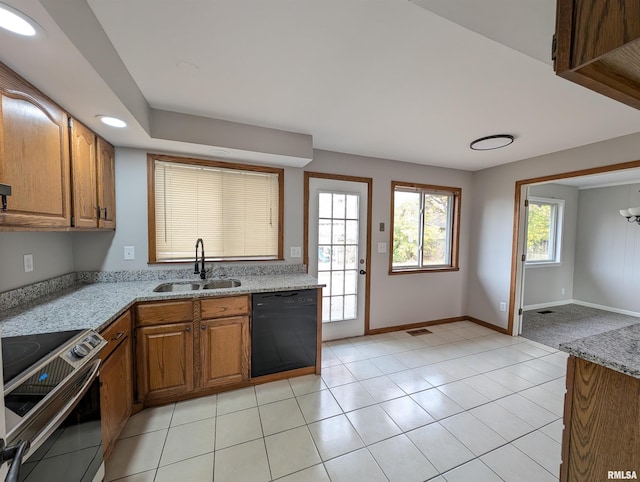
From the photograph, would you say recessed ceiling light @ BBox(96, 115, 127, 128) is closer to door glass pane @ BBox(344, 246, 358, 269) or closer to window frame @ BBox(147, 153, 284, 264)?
window frame @ BBox(147, 153, 284, 264)

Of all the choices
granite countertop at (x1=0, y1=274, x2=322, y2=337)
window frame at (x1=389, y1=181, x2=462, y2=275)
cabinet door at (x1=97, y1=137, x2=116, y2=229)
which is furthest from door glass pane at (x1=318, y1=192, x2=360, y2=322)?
cabinet door at (x1=97, y1=137, x2=116, y2=229)

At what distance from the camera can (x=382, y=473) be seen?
4.86 feet

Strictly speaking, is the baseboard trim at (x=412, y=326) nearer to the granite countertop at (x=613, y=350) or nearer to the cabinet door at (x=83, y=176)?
the granite countertop at (x=613, y=350)

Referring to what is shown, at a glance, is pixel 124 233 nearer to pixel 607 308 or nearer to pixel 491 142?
pixel 491 142

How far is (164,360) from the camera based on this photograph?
6.44ft

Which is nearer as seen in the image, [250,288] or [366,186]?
[250,288]

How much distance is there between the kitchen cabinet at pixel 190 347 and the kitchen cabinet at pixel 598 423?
2.01 metres

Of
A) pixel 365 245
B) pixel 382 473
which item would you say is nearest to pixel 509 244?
pixel 365 245

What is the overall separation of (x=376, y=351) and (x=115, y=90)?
317 centimetres

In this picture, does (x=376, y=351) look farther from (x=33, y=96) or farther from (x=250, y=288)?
(x=33, y=96)

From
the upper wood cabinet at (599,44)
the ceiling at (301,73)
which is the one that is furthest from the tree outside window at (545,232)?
the upper wood cabinet at (599,44)

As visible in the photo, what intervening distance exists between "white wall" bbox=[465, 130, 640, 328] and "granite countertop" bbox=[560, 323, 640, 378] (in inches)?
101

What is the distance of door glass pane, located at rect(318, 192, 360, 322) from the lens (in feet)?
10.3

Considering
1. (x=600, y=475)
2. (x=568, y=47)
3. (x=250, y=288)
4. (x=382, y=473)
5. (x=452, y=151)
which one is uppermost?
(x=452, y=151)
